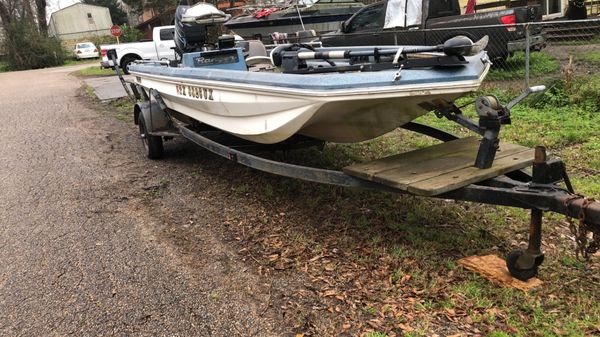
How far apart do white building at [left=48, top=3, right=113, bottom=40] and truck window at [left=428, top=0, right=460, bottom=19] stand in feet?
172

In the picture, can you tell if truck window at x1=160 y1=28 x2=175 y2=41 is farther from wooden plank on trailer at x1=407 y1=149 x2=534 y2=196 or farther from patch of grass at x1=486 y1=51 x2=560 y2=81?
wooden plank on trailer at x1=407 y1=149 x2=534 y2=196

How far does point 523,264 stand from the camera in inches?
119

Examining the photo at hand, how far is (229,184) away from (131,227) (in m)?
1.25

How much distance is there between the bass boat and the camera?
3.17m

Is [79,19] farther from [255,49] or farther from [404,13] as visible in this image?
[255,49]

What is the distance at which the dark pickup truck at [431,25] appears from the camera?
31.0 ft

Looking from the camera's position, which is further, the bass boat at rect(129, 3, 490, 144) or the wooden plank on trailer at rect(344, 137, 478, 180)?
the wooden plank on trailer at rect(344, 137, 478, 180)

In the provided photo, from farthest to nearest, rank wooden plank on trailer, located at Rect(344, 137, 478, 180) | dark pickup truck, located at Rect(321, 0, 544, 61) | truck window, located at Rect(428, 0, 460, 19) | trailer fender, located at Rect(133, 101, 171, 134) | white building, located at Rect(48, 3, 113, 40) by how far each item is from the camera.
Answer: white building, located at Rect(48, 3, 113, 40)
truck window, located at Rect(428, 0, 460, 19)
dark pickup truck, located at Rect(321, 0, 544, 61)
trailer fender, located at Rect(133, 101, 171, 134)
wooden plank on trailer, located at Rect(344, 137, 478, 180)

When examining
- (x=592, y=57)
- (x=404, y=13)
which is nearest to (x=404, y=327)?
(x=592, y=57)

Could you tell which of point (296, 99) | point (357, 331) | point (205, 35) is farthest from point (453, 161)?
point (205, 35)

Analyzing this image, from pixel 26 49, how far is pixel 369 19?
29261 millimetres

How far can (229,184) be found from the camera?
5395 millimetres

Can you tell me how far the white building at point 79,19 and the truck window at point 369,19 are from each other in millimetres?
51155

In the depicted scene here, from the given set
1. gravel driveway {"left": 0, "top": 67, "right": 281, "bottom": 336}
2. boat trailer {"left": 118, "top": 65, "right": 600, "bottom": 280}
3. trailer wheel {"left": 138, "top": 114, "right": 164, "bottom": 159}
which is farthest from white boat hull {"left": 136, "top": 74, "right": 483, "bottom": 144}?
trailer wheel {"left": 138, "top": 114, "right": 164, "bottom": 159}
